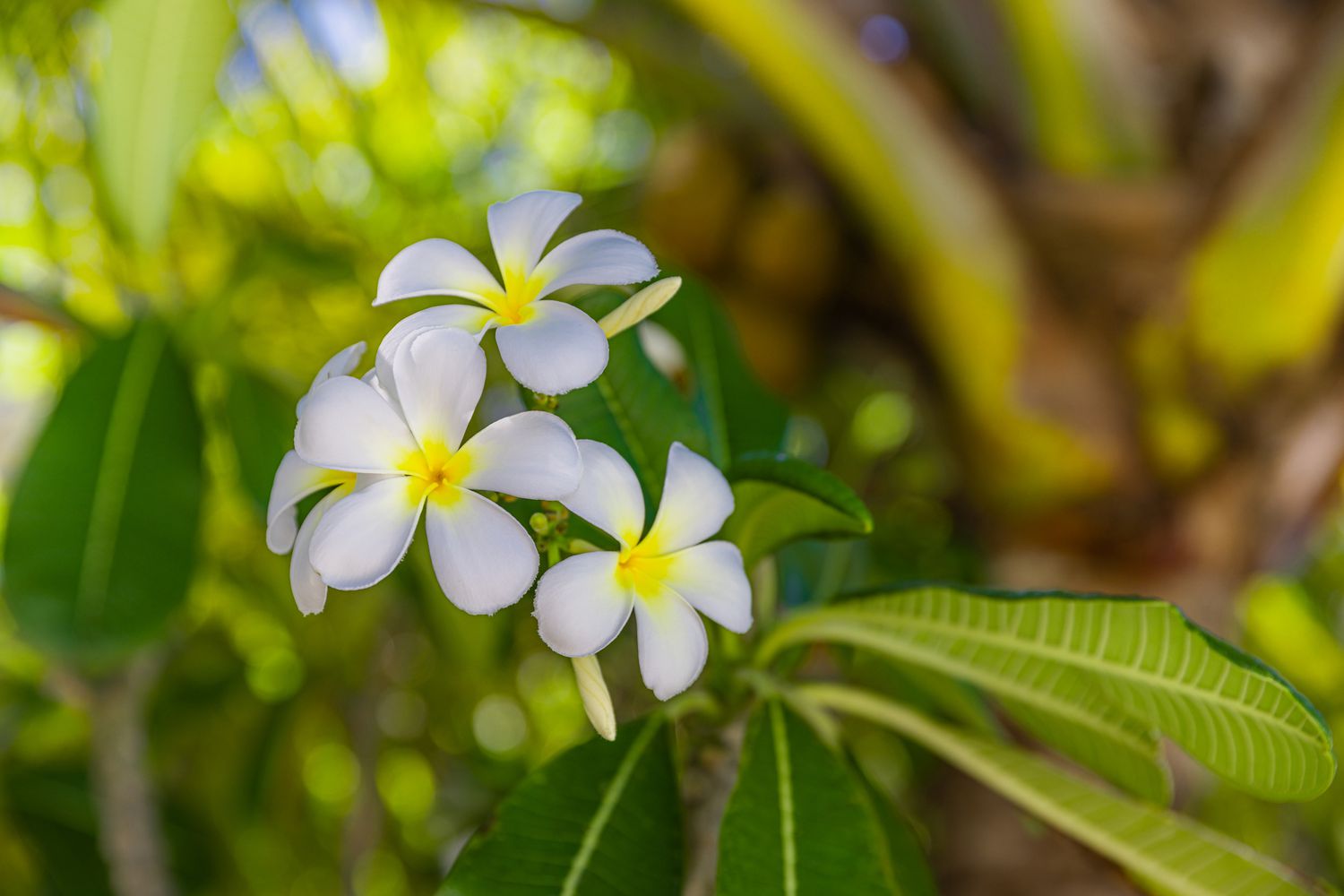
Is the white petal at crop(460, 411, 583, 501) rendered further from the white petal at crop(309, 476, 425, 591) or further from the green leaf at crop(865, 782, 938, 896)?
the green leaf at crop(865, 782, 938, 896)

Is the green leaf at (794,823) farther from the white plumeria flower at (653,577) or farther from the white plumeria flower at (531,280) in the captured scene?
the white plumeria flower at (531,280)

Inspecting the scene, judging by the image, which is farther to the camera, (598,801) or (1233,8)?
(1233,8)

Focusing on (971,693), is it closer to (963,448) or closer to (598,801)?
(598,801)

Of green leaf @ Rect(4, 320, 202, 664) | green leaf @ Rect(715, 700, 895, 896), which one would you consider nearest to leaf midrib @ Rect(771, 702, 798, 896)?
green leaf @ Rect(715, 700, 895, 896)

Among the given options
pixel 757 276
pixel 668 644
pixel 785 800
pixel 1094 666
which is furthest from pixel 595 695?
pixel 757 276

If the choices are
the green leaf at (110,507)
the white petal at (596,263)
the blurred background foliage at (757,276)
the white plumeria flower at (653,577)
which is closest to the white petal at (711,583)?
the white plumeria flower at (653,577)

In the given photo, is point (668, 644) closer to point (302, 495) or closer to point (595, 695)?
point (595, 695)

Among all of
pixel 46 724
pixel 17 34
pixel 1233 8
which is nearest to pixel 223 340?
pixel 17 34
